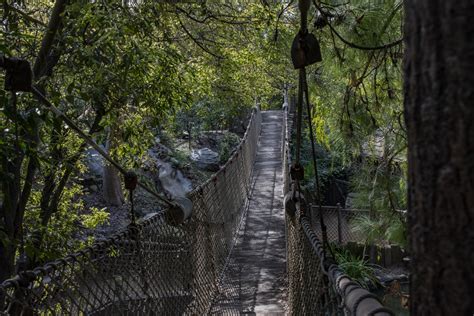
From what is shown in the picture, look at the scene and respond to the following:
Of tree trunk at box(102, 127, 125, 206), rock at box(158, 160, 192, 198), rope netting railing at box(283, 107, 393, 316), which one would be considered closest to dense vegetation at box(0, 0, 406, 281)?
rope netting railing at box(283, 107, 393, 316)

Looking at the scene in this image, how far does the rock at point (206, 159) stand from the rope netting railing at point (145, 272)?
6658mm

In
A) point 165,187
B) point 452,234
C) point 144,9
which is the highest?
point 144,9

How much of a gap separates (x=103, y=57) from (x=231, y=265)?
2.07 metres

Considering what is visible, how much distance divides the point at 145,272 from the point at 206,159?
30.7ft

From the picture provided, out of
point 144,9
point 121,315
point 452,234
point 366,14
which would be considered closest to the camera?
point 452,234

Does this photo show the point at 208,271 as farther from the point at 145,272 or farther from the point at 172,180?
the point at 172,180

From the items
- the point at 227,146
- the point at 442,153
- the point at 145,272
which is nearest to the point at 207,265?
the point at 145,272

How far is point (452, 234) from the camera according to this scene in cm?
64

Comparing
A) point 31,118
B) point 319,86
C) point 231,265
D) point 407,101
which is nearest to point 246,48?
point 231,265

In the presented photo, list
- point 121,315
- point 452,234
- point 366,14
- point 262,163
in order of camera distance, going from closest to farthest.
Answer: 1. point 452,234
2. point 121,315
3. point 366,14
4. point 262,163

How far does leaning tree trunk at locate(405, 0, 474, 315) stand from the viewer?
2.04ft

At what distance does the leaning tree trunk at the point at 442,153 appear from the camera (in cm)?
62

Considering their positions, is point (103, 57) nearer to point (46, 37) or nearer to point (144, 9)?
point (46, 37)

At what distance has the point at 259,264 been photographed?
14.4 feet
